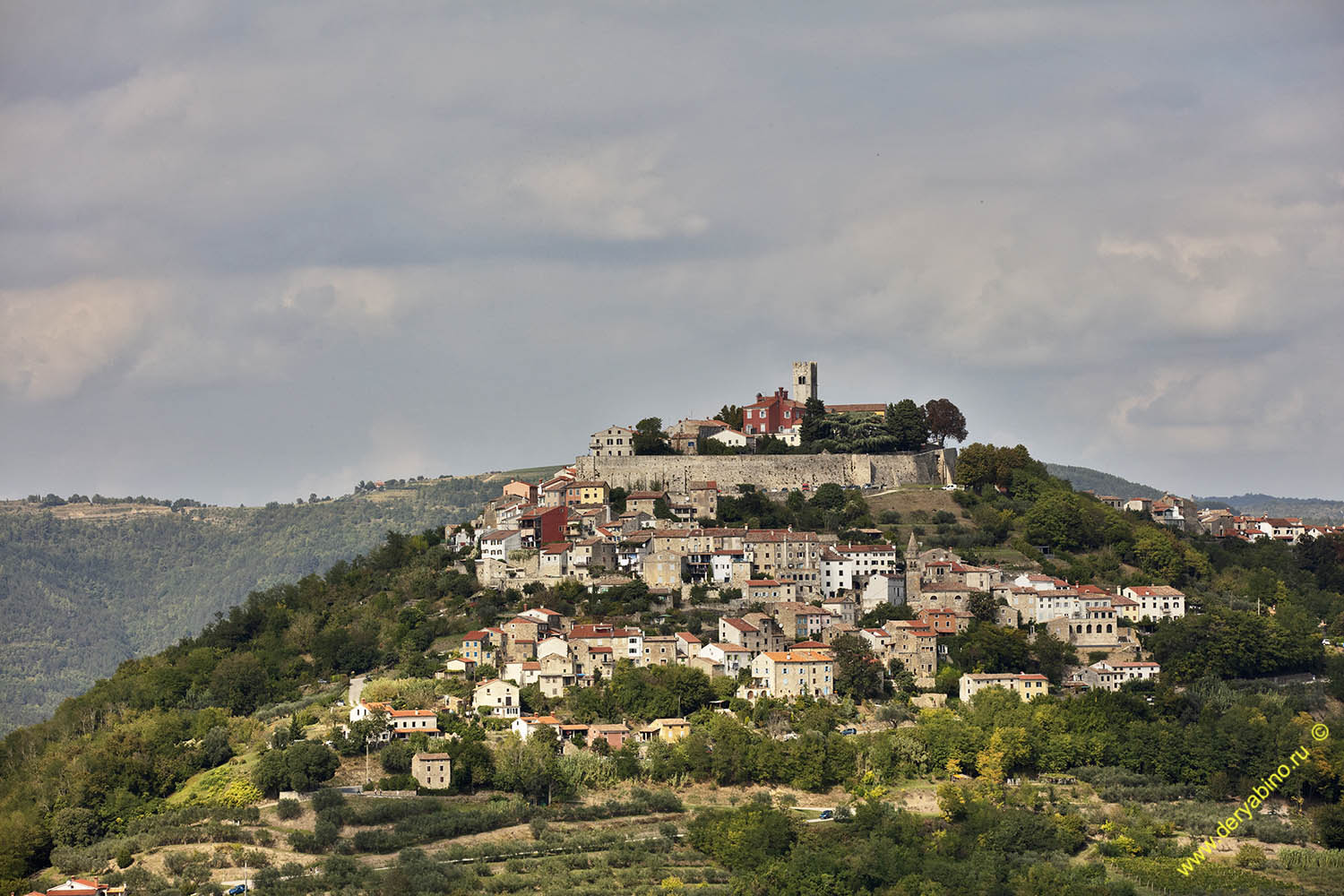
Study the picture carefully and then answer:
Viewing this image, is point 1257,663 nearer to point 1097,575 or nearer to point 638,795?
point 1097,575

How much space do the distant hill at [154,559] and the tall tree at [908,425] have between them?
75546 millimetres

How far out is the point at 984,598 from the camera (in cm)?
5950

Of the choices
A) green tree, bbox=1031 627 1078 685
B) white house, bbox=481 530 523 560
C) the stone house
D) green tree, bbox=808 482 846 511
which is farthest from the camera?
green tree, bbox=808 482 846 511

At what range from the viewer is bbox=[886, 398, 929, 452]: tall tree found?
76625 mm

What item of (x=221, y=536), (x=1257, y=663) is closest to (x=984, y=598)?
(x=1257, y=663)

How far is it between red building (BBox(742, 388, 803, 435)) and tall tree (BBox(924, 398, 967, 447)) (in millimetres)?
6469

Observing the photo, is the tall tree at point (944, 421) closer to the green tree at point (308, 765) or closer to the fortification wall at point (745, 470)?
the fortification wall at point (745, 470)

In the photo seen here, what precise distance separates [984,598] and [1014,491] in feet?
52.4

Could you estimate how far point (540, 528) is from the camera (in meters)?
66.6

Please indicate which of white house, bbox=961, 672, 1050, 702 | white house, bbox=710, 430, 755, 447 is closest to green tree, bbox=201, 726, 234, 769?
white house, bbox=961, 672, 1050, 702

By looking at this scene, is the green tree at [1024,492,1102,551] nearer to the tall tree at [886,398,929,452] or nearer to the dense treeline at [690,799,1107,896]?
the tall tree at [886,398,929,452]

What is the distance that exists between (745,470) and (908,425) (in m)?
8.59

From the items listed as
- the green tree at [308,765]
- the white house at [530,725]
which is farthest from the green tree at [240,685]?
the white house at [530,725]

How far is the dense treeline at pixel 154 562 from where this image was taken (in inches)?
6019
